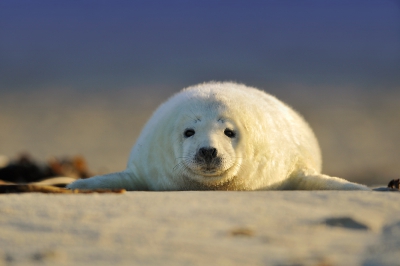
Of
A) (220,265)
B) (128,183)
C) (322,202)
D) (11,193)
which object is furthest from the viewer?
(128,183)

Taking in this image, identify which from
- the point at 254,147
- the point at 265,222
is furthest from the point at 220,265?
the point at 254,147

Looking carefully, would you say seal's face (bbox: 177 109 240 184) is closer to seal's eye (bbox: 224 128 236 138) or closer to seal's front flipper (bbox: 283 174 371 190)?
seal's eye (bbox: 224 128 236 138)

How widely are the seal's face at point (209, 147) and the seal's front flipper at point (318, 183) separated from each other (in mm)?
969

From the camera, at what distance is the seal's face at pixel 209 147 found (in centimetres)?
563

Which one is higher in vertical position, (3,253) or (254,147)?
(254,147)

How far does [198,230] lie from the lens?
326 centimetres

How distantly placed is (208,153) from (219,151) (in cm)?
12

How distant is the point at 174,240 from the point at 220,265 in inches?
15.2

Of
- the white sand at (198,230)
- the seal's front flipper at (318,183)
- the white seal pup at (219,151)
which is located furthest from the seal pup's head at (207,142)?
the white sand at (198,230)

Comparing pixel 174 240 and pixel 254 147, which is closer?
pixel 174 240

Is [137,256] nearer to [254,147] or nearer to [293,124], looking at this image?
[254,147]

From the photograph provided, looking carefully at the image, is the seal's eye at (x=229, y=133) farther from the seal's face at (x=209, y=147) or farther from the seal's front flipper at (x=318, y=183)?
the seal's front flipper at (x=318, y=183)

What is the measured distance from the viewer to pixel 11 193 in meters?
4.53

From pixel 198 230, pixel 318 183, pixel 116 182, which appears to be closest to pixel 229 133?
pixel 318 183
